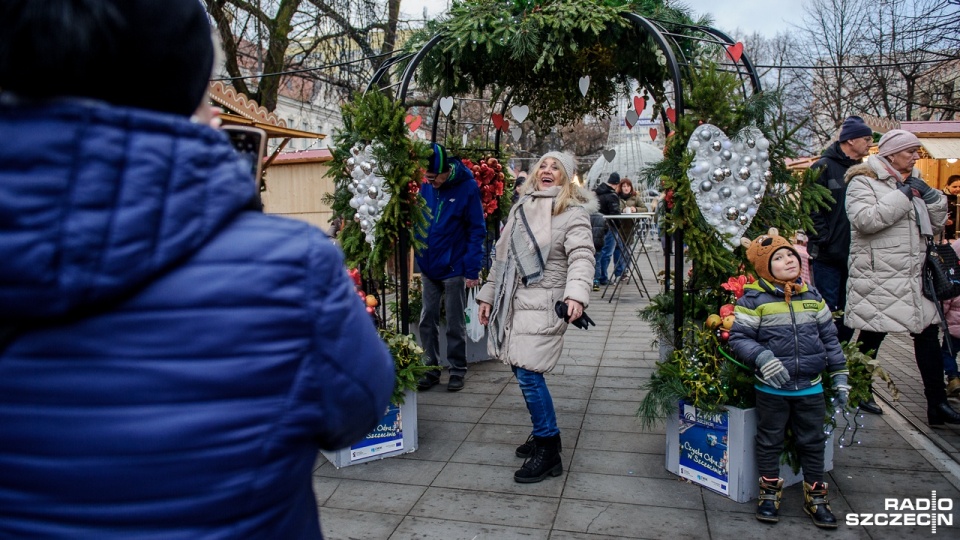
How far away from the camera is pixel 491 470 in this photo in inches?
157

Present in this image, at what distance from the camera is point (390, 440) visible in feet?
13.9

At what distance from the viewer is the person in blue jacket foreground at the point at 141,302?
829 mm

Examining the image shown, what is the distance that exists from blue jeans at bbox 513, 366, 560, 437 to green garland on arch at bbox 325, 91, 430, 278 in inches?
49.1

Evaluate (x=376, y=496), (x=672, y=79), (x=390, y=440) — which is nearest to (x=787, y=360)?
(x=672, y=79)

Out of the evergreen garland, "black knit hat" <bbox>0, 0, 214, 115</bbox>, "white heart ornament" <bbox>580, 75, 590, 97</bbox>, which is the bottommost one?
"black knit hat" <bbox>0, 0, 214, 115</bbox>

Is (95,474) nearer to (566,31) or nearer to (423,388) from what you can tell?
(566,31)

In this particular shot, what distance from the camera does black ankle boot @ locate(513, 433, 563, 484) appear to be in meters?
3.79

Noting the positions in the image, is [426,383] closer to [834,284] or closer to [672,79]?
[672,79]

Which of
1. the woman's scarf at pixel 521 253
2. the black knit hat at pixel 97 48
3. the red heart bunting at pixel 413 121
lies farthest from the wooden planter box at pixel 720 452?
the black knit hat at pixel 97 48

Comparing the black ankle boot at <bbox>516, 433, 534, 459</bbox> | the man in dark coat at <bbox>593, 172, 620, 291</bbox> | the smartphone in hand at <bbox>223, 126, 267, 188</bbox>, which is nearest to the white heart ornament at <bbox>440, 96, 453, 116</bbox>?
the black ankle boot at <bbox>516, 433, 534, 459</bbox>

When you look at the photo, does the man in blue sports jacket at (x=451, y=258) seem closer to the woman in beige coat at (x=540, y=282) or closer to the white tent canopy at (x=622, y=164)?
the woman in beige coat at (x=540, y=282)

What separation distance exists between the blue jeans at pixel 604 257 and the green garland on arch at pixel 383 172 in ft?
26.9

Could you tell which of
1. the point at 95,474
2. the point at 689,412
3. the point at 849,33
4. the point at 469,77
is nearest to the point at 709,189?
the point at 689,412

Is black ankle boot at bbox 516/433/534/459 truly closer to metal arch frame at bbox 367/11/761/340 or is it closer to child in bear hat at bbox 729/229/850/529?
metal arch frame at bbox 367/11/761/340
